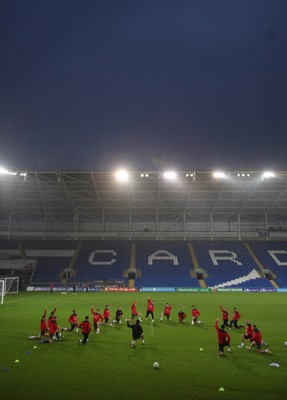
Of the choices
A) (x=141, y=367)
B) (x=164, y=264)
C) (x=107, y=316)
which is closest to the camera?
(x=141, y=367)

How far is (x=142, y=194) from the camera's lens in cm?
5631

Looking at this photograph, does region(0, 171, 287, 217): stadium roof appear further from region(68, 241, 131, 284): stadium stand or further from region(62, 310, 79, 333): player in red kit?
region(62, 310, 79, 333): player in red kit

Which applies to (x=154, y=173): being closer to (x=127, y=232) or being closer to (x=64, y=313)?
(x=127, y=232)

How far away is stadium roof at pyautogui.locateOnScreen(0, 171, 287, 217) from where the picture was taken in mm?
51000

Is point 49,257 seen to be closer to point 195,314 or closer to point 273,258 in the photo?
point 273,258

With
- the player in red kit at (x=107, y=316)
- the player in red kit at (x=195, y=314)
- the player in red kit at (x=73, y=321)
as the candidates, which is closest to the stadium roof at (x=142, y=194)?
the player in red kit at (x=195, y=314)

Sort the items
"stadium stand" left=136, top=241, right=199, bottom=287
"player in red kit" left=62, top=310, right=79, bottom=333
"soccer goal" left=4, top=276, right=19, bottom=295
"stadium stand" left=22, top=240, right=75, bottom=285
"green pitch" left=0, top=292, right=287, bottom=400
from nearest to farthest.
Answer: "green pitch" left=0, top=292, right=287, bottom=400 < "player in red kit" left=62, top=310, right=79, bottom=333 < "soccer goal" left=4, top=276, right=19, bottom=295 < "stadium stand" left=136, top=241, right=199, bottom=287 < "stadium stand" left=22, top=240, right=75, bottom=285

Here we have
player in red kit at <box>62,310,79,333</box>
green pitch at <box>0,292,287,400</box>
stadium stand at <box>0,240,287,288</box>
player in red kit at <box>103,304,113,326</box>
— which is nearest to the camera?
green pitch at <box>0,292,287,400</box>

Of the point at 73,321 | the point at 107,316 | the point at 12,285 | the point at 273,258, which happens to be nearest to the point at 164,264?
the point at 273,258

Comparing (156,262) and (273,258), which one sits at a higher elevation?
(273,258)

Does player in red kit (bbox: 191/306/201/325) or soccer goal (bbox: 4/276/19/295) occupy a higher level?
soccer goal (bbox: 4/276/19/295)

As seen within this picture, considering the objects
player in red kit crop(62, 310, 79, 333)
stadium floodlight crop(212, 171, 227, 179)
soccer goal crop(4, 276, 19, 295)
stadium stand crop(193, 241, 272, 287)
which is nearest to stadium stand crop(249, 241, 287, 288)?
stadium stand crop(193, 241, 272, 287)

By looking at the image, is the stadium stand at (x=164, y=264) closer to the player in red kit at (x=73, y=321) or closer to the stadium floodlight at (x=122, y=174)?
the stadium floodlight at (x=122, y=174)

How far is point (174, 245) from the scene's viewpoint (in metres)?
62.4
